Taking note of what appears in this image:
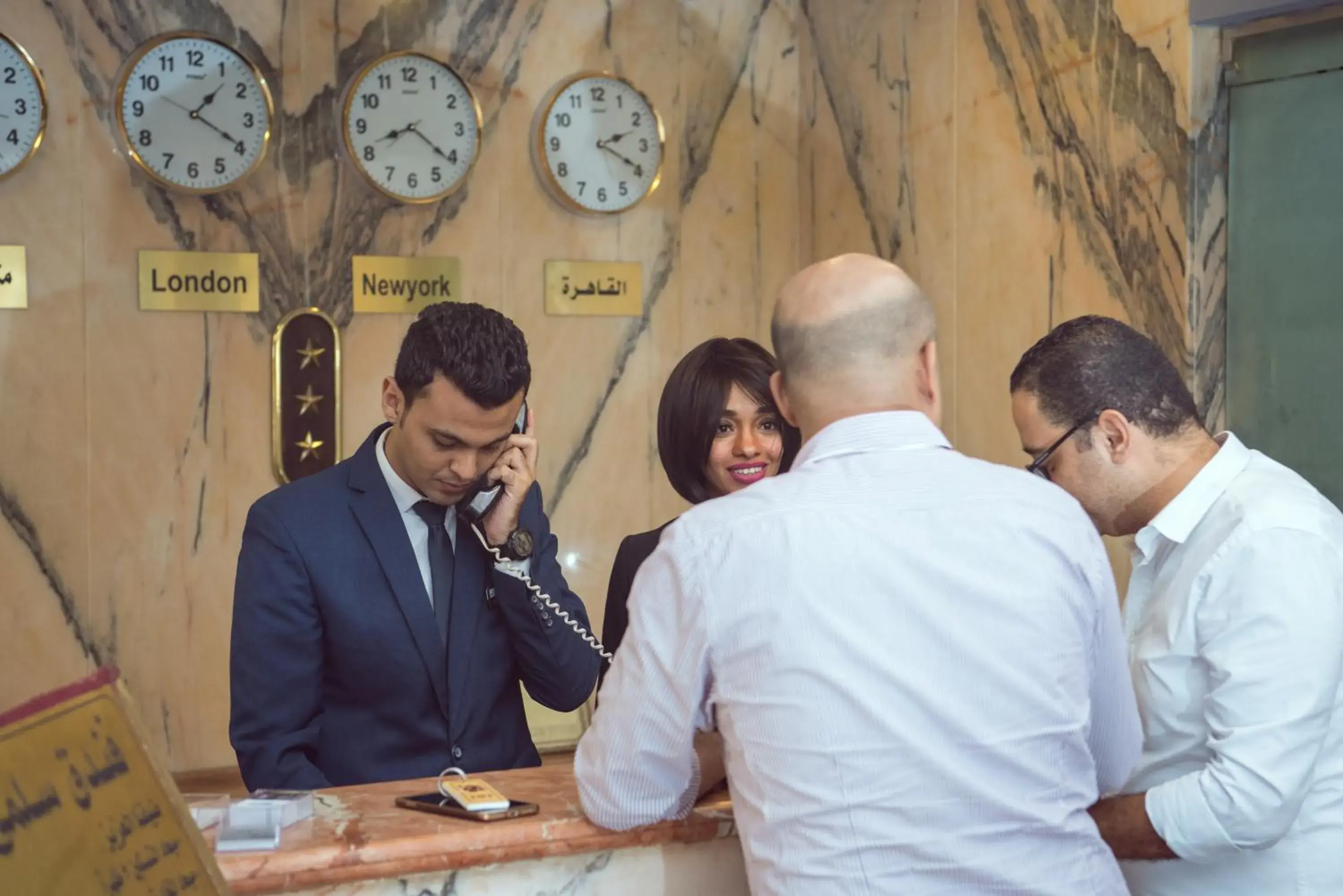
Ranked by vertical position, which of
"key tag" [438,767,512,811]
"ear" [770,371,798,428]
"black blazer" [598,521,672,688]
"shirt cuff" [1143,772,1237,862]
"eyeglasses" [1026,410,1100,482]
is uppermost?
"ear" [770,371,798,428]

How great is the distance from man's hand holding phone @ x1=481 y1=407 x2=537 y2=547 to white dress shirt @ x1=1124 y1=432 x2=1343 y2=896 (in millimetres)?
1173

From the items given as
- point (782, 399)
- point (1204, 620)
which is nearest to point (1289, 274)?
point (1204, 620)

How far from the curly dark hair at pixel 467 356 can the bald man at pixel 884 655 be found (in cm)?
101

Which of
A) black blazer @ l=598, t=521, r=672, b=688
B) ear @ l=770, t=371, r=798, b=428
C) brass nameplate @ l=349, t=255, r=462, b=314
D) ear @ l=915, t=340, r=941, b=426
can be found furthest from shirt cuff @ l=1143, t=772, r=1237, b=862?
brass nameplate @ l=349, t=255, r=462, b=314

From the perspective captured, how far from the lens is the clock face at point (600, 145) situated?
209 inches

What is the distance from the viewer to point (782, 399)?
190 cm

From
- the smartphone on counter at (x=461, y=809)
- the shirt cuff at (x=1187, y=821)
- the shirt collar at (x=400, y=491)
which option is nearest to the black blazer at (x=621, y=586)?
the shirt collar at (x=400, y=491)

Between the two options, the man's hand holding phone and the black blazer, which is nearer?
the man's hand holding phone

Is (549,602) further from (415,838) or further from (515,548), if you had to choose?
(415,838)

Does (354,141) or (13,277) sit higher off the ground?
(354,141)

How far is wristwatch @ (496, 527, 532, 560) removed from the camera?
2777 mm

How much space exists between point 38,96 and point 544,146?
1.70 meters

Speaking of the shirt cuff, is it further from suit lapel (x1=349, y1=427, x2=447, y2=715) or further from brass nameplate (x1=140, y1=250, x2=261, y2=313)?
brass nameplate (x1=140, y1=250, x2=261, y2=313)

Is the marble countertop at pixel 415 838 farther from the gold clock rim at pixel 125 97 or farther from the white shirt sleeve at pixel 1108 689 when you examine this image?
the gold clock rim at pixel 125 97
